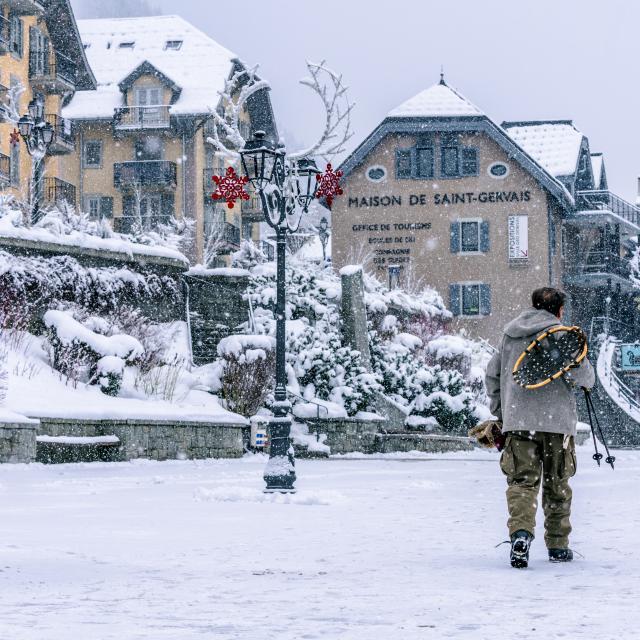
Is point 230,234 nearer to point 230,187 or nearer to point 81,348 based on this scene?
point 81,348

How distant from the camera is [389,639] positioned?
505cm

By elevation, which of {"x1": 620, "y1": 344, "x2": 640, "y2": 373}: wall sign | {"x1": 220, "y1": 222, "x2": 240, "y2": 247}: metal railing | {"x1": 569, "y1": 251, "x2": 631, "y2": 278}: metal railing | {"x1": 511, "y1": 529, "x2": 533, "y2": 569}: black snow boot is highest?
{"x1": 220, "y1": 222, "x2": 240, "y2": 247}: metal railing

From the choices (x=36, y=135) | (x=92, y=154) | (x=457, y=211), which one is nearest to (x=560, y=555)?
(x=36, y=135)

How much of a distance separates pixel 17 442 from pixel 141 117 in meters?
37.0

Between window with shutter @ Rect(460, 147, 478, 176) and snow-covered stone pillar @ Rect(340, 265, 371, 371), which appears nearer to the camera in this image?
snow-covered stone pillar @ Rect(340, 265, 371, 371)

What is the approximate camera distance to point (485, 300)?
46.5m

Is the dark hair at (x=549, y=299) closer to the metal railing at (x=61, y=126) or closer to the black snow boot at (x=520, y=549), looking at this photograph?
the black snow boot at (x=520, y=549)

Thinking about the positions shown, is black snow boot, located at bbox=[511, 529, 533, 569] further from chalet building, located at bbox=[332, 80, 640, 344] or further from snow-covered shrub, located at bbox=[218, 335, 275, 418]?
chalet building, located at bbox=[332, 80, 640, 344]

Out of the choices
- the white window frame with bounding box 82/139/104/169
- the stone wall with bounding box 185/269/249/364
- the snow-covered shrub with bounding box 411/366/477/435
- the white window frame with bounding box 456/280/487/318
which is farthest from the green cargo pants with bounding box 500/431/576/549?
the white window frame with bounding box 82/139/104/169

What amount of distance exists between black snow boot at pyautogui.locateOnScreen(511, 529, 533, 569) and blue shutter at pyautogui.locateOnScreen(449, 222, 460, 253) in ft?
131

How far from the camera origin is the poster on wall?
152 ft

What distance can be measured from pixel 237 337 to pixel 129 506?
1256 cm

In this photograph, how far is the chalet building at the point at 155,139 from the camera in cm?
5141

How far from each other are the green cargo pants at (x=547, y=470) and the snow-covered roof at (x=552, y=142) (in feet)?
137
